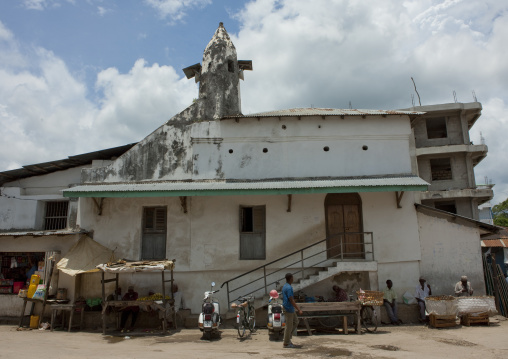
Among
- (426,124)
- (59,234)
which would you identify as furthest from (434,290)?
(426,124)

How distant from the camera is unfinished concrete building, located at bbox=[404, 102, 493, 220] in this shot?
22781 millimetres

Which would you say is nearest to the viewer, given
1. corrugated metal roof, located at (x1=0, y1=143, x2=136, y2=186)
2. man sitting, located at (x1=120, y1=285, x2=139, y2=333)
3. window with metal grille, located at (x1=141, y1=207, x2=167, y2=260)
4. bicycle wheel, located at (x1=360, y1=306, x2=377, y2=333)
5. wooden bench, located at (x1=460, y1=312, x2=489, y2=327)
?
wooden bench, located at (x1=460, y1=312, x2=489, y2=327)

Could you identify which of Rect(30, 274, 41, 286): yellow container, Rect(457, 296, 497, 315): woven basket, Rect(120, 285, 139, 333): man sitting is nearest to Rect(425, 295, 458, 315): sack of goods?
Rect(457, 296, 497, 315): woven basket

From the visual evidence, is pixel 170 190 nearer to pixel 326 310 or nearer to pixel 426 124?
pixel 326 310

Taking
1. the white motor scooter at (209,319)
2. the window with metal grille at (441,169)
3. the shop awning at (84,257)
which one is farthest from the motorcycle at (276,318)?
the window with metal grille at (441,169)

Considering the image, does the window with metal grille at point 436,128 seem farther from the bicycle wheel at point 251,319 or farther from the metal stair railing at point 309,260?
the bicycle wheel at point 251,319

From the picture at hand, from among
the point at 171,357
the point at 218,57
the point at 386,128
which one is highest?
the point at 218,57

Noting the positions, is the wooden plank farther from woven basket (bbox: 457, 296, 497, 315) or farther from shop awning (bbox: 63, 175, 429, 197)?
shop awning (bbox: 63, 175, 429, 197)

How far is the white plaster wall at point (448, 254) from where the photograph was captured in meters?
13.0

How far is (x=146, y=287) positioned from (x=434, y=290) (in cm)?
998

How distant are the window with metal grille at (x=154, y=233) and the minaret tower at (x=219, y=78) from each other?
13.6 ft

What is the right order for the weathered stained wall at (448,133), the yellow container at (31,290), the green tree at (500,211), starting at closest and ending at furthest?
the yellow container at (31,290) < the weathered stained wall at (448,133) < the green tree at (500,211)

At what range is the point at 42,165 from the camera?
14.8 meters

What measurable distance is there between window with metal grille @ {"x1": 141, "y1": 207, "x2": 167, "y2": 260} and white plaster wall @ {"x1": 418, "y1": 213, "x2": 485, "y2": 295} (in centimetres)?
916
